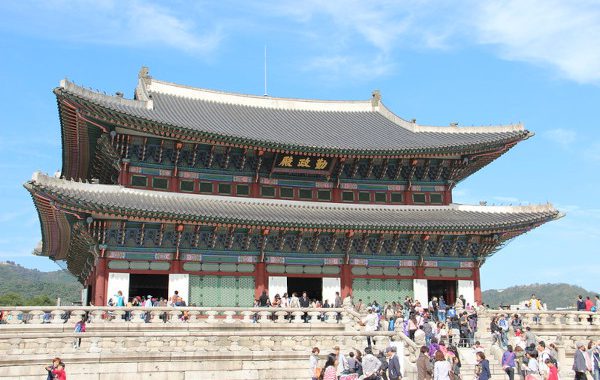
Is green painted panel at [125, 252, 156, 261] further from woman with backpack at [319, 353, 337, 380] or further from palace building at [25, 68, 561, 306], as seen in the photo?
woman with backpack at [319, 353, 337, 380]

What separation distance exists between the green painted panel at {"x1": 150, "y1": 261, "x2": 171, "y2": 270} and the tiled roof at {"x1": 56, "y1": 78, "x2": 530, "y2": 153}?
6947 millimetres

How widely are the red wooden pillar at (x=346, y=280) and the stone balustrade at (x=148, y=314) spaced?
6.52 metres

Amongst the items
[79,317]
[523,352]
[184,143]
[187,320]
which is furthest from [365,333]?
[184,143]

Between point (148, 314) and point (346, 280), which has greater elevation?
point (346, 280)

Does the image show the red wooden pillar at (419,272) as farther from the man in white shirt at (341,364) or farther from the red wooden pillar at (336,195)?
the man in white shirt at (341,364)

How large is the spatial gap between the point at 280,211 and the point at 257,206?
133 cm

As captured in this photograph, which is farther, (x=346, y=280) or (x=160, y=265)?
(x=346, y=280)

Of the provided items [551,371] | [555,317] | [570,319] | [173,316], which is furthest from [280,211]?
[551,371]

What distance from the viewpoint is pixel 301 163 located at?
37688 mm

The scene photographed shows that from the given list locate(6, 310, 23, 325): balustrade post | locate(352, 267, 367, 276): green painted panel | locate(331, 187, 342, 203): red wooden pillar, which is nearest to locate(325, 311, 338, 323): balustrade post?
locate(352, 267, 367, 276): green painted panel

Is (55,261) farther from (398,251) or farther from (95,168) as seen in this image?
(398,251)

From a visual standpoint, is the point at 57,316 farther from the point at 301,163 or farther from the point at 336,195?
the point at 336,195

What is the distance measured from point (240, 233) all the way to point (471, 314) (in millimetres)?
12584

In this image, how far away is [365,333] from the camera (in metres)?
24.9
